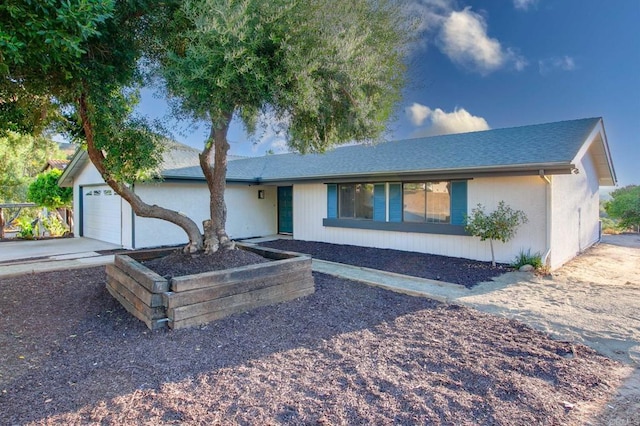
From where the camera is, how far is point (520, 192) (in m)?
8.38

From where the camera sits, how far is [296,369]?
336cm

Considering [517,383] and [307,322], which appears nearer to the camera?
[517,383]

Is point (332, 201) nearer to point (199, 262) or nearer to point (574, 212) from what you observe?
point (199, 262)

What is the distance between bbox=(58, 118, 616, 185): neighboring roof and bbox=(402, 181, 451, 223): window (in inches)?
18.0

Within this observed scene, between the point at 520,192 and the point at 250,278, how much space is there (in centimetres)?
694

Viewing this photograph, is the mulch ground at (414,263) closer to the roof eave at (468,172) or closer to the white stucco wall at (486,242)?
the white stucco wall at (486,242)

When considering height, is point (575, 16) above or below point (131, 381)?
above

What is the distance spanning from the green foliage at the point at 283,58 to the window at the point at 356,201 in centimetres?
576

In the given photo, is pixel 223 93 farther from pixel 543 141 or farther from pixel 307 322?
pixel 543 141

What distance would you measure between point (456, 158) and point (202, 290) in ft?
25.5

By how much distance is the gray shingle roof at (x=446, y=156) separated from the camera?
8203 mm

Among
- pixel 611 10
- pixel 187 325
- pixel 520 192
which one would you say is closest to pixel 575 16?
pixel 611 10

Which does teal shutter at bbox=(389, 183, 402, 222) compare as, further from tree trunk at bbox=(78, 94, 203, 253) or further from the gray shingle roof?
tree trunk at bbox=(78, 94, 203, 253)

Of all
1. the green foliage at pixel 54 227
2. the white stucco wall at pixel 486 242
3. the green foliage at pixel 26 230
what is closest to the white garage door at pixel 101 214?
the green foliage at pixel 54 227
